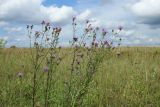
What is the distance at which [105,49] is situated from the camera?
19.4ft

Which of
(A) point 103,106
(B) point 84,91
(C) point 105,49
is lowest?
(A) point 103,106

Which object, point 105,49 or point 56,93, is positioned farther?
point 56,93

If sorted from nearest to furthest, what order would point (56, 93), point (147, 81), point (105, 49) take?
point (105, 49), point (56, 93), point (147, 81)

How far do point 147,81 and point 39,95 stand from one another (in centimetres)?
247

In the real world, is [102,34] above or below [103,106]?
above

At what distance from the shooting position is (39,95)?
23.9 feet

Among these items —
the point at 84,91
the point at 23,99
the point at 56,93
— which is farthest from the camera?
the point at 56,93

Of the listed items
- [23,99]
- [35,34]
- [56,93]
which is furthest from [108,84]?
[35,34]

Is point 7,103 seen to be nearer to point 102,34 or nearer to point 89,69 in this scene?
point 89,69

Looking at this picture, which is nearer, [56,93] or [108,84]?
[56,93]

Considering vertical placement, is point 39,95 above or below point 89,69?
below

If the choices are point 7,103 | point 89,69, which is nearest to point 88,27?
point 89,69

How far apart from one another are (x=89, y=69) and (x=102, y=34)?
0.71 m

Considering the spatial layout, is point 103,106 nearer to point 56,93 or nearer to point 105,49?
point 56,93
